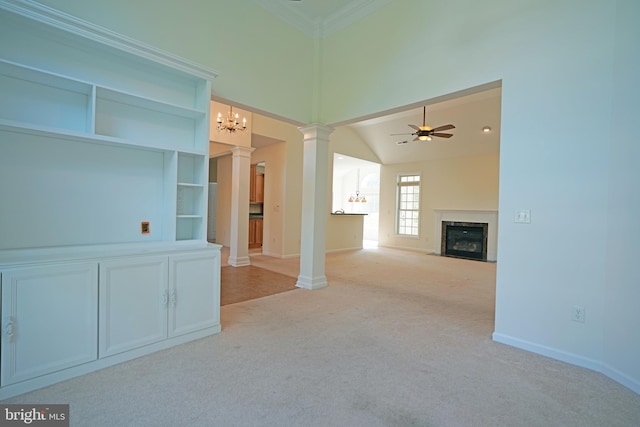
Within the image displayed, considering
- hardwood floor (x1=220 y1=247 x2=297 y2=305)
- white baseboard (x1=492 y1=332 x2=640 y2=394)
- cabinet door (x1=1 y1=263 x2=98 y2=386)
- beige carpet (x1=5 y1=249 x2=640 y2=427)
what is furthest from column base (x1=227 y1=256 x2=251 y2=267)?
white baseboard (x1=492 y1=332 x2=640 y2=394)

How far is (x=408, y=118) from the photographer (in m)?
7.77

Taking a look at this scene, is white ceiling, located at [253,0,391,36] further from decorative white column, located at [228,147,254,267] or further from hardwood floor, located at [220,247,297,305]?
hardwood floor, located at [220,247,297,305]

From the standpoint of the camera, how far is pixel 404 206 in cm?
992

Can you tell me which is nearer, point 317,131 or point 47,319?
point 47,319

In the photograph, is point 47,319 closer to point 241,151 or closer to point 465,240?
point 241,151

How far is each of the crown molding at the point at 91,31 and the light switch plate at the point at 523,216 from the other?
123 inches

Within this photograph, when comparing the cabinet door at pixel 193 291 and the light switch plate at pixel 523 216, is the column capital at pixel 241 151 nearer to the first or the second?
the cabinet door at pixel 193 291

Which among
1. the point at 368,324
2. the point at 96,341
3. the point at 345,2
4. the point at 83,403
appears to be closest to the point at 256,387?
the point at 83,403

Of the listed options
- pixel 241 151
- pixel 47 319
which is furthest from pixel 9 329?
pixel 241 151

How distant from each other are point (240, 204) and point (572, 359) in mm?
5501

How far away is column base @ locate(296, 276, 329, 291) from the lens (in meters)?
4.39

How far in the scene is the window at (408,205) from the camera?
9.55m

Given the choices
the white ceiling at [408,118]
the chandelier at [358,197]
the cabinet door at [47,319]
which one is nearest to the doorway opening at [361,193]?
the chandelier at [358,197]

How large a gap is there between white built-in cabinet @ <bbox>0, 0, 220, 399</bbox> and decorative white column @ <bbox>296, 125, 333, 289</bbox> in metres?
1.79
